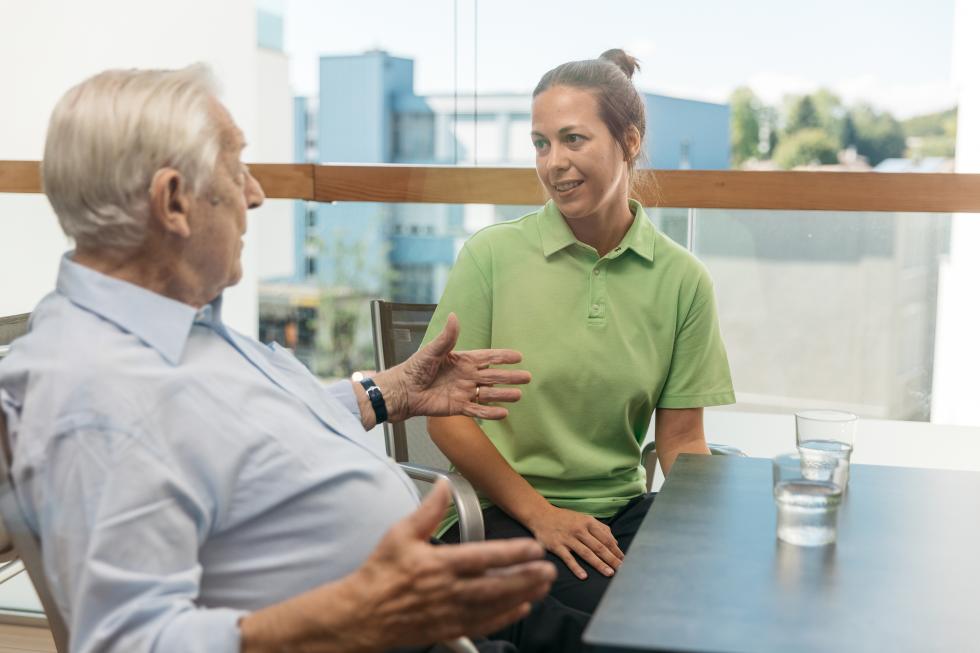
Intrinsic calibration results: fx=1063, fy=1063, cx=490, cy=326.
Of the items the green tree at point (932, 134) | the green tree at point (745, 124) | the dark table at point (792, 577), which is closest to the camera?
the dark table at point (792, 577)

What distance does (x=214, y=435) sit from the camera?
1.18 m

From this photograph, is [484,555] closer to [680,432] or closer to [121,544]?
[121,544]

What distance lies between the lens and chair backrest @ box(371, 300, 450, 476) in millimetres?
2324

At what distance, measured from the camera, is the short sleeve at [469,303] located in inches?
81.3

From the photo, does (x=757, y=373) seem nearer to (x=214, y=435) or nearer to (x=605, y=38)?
(x=214, y=435)

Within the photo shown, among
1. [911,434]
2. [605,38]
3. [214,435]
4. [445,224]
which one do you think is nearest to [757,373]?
[911,434]

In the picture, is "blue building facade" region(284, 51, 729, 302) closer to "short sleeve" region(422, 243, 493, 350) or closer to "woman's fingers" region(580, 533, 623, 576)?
"short sleeve" region(422, 243, 493, 350)

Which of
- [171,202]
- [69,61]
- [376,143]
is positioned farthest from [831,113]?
[171,202]

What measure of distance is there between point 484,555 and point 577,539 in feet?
2.81

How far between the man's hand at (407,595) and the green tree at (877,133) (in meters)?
22.8

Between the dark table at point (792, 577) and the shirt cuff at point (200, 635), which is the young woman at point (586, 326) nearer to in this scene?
the dark table at point (792, 577)

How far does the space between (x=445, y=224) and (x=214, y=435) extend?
6.35 feet

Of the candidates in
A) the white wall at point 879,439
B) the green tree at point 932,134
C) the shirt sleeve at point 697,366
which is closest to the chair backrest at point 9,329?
the shirt sleeve at point 697,366

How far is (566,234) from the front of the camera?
6.96ft
